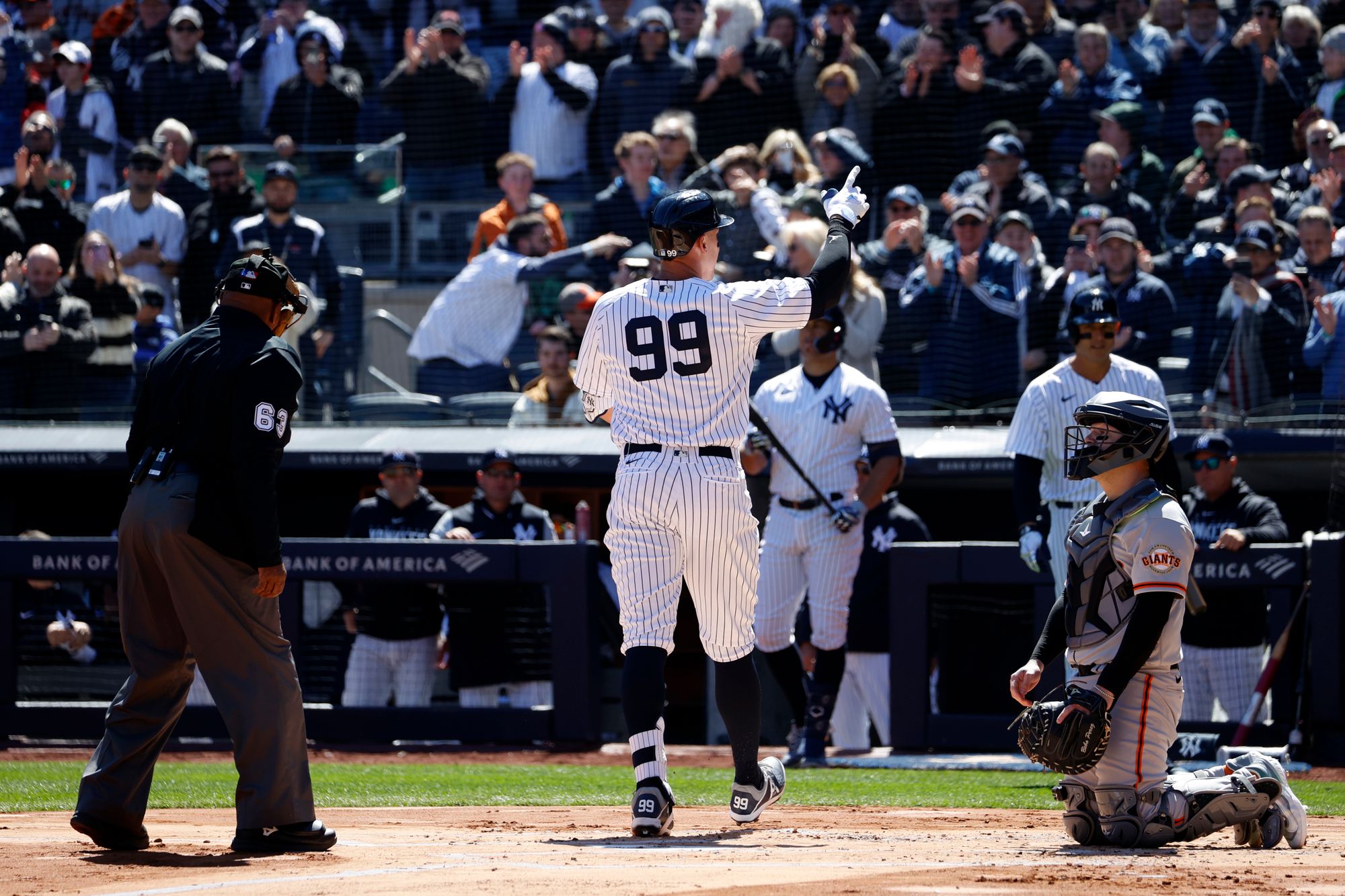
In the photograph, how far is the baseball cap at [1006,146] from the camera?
10.4m

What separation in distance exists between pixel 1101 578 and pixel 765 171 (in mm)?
6597

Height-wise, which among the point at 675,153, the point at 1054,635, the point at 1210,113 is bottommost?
the point at 1054,635

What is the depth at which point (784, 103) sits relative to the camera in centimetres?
1184

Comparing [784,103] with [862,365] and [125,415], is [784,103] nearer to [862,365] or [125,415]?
[862,365]

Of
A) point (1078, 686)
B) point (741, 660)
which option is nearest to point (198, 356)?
point (741, 660)

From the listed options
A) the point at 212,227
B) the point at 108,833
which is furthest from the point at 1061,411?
the point at 212,227

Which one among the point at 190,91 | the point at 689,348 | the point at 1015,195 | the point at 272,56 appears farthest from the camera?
the point at 272,56

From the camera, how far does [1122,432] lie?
454 centimetres

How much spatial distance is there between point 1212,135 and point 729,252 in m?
3.17

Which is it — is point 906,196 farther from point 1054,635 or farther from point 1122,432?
point 1054,635

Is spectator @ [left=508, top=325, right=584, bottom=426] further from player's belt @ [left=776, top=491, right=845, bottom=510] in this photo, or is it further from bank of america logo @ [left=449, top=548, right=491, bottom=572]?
player's belt @ [left=776, top=491, right=845, bottom=510]

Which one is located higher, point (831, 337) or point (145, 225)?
point (145, 225)

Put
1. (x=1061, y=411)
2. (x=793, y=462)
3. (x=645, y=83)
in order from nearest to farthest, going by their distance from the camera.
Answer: (x=1061, y=411), (x=793, y=462), (x=645, y=83)

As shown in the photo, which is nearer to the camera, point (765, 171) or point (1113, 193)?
point (1113, 193)
